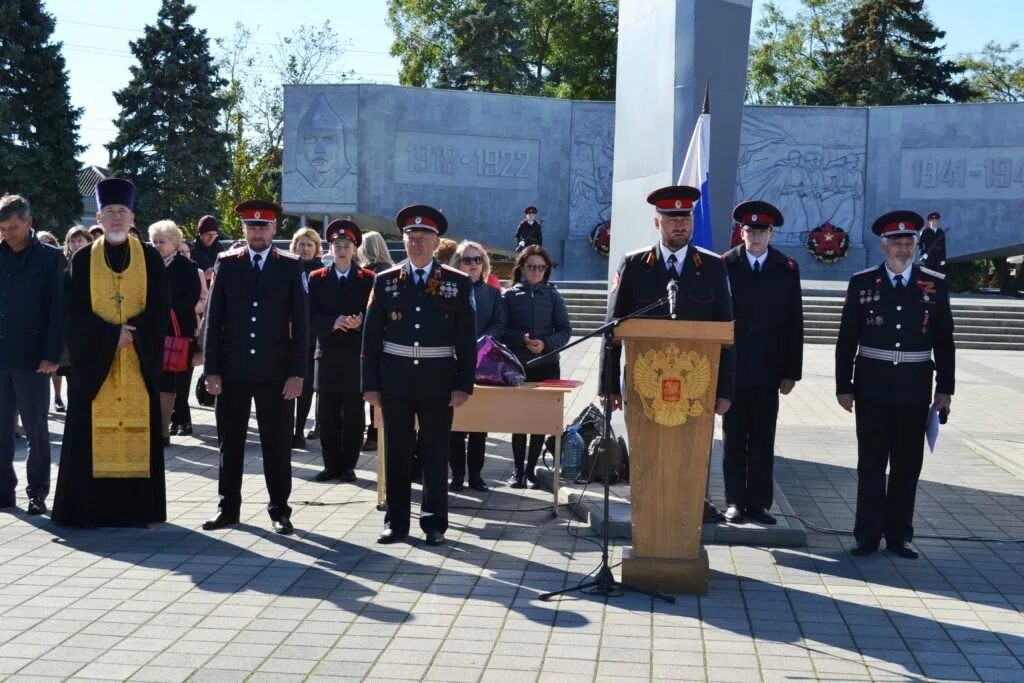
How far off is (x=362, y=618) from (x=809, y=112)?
30.9 meters

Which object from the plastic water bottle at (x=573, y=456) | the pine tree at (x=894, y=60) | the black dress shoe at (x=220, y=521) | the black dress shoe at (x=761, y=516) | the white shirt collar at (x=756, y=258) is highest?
the pine tree at (x=894, y=60)

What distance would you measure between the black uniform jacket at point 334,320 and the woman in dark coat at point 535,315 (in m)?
1.22

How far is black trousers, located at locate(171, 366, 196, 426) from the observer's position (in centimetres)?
999

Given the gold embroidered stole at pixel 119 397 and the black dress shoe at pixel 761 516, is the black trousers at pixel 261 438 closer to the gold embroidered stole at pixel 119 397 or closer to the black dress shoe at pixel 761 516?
the gold embroidered stole at pixel 119 397

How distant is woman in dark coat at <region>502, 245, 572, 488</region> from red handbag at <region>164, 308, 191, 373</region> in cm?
297

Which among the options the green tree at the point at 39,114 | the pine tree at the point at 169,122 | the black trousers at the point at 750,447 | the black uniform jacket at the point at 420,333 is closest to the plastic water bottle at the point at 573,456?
the black trousers at the point at 750,447

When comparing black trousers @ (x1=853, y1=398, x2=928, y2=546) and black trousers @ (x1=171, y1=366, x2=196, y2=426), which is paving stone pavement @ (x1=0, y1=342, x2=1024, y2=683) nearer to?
black trousers @ (x1=853, y1=398, x2=928, y2=546)

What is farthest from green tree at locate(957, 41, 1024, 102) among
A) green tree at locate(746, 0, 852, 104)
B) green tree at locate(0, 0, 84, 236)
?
green tree at locate(0, 0, 84, 236)

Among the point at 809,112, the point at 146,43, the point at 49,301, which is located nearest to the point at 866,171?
the point at 809,112

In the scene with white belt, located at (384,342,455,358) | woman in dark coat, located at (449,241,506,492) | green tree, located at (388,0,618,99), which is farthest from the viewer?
green tree, located at (388,0,618,99)

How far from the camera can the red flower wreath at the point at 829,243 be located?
109 ft

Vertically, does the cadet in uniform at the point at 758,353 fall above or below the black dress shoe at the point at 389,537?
above

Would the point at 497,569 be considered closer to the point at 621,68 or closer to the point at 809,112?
the point at 621,68

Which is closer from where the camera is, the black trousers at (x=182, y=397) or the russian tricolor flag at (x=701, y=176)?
the russian tricolor flag at (x=701, y=176)
